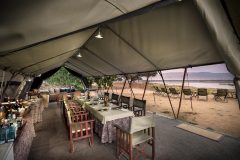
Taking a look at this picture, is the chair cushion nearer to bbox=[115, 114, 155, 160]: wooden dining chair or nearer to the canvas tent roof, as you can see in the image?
bbox=[115, 114, 155, 160]: wooden dining chair

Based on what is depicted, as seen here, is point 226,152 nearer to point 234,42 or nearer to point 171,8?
point 234,42

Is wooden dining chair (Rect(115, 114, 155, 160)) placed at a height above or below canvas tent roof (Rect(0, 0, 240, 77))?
below

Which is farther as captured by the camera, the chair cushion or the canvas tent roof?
the chair cushion

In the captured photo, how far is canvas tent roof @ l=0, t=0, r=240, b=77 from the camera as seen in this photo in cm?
95

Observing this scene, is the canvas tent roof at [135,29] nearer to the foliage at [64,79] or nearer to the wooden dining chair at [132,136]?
the wooden dining chair at [132,136]

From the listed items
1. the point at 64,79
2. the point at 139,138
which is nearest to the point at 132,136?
the point at 139,138

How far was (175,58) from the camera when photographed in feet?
12.7

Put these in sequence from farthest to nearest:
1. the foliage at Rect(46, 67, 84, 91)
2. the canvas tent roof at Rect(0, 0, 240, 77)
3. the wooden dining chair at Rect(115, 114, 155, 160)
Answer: the foliage at Rect(46, 67, 84, 91) → the wooden dining chair at Rect(115, 114, 155, 160) → the canvas tent roof at Rect(0, 0, 240, 77)

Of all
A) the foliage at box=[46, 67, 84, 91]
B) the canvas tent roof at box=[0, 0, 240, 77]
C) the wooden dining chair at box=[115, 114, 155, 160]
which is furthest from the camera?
the foliage at box=[46, 67, 84, 91]

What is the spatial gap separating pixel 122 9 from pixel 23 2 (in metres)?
1.05

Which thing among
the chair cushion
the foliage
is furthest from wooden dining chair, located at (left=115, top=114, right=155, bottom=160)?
the foliage

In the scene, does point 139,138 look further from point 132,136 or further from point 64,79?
point 64,79

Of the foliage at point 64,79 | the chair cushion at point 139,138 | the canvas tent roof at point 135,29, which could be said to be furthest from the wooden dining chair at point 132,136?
the foliage at point 64,79

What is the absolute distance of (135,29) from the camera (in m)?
3.21
